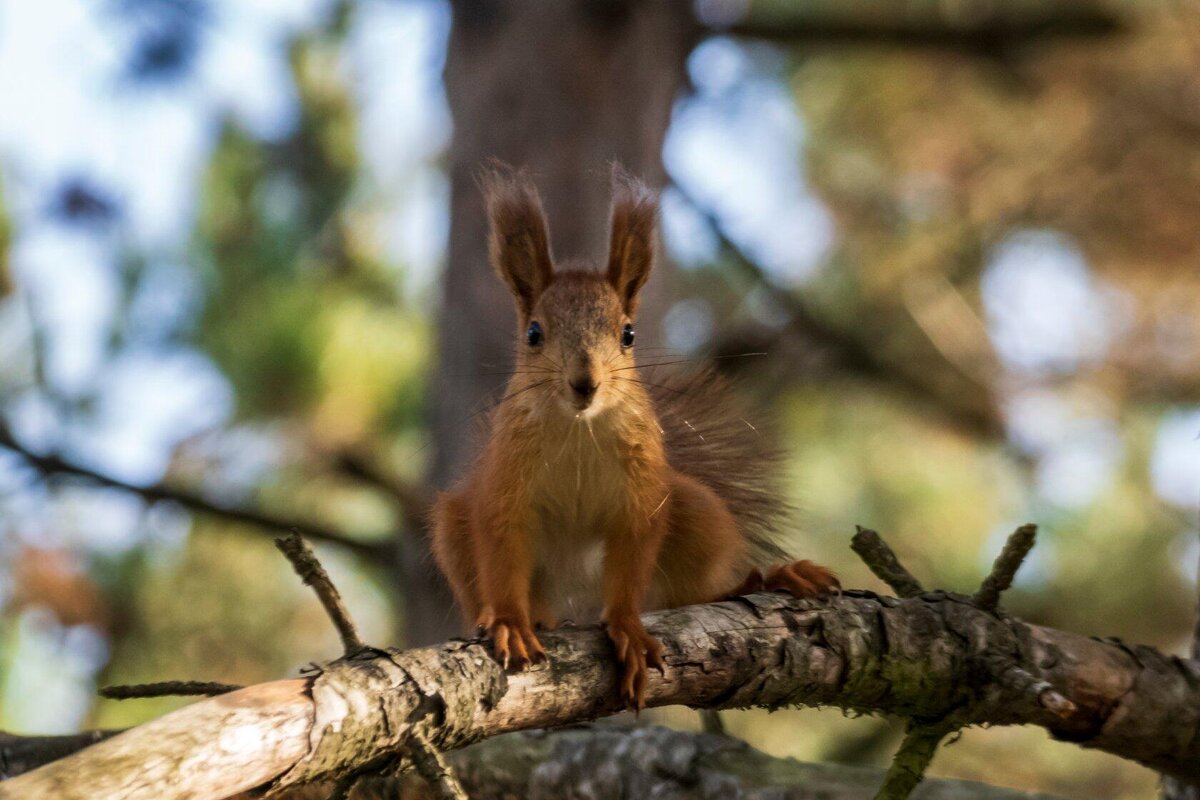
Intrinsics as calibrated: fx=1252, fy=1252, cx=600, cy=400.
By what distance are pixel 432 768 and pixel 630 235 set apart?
927 millimetres

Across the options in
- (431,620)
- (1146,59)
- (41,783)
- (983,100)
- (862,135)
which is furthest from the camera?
(862,135)

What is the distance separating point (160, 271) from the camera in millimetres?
3557

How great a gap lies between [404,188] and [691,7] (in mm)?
1947

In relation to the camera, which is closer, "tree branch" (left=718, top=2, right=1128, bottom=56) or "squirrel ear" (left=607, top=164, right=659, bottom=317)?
"squirrel ear" (left=607, top=164, right=659, bottom=317)

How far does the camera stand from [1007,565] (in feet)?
4.55

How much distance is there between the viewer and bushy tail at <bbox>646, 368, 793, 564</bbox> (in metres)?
2.01

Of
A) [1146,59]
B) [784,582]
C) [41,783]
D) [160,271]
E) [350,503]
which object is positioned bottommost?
[41,783]

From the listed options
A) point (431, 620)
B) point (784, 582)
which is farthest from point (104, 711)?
point (784, 582)

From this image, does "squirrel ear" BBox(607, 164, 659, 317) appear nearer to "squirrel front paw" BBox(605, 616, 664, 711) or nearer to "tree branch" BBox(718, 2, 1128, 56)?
"squirrel front paw" BBox(605, 616, 664, 711)

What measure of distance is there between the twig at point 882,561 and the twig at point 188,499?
117cm

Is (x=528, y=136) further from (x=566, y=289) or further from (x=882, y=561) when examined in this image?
(x=882, y=561)

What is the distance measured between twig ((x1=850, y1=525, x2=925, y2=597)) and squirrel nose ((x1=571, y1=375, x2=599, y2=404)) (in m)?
0.36

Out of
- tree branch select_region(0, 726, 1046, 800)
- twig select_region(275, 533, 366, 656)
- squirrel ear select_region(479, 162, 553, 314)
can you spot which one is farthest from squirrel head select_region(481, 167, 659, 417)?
twig select_region(275, 533, 366, 656)

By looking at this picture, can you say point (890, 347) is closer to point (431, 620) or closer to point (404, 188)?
point (404, 188)
